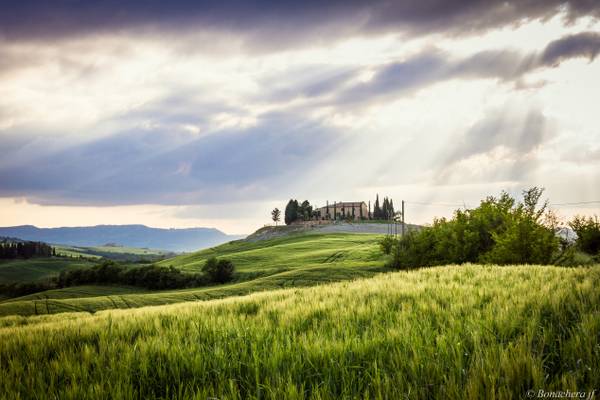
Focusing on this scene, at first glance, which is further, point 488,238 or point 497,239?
point 488,238

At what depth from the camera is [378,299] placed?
6699mm

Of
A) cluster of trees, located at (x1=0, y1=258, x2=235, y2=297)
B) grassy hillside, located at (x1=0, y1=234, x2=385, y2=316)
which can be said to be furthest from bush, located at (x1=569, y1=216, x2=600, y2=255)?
cluster of trees, located at (x1=0, y1=258, x2=235, y2=297)

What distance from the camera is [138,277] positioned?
116562mm

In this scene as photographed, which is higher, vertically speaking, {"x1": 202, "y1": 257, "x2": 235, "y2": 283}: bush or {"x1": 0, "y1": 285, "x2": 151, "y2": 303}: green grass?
{"x1": 202, "y1": 257, "x2": 235, "y2": 283}: bush

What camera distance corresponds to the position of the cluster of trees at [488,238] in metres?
39.0

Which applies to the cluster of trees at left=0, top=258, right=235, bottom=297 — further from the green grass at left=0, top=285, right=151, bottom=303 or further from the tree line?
the tree line

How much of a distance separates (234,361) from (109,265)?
137 m

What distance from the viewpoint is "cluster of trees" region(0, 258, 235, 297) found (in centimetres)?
10900

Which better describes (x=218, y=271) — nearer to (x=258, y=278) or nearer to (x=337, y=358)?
(x=258, y=278)

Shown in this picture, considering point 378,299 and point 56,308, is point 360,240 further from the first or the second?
point 378,299

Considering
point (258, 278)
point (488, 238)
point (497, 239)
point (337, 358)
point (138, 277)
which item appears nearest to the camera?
point (337, 358)

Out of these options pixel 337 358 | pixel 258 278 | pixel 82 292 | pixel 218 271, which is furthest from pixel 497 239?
pixel 82 292

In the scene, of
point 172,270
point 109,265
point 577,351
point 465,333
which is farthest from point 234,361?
point 109,265

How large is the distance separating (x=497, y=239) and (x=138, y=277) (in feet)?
353
